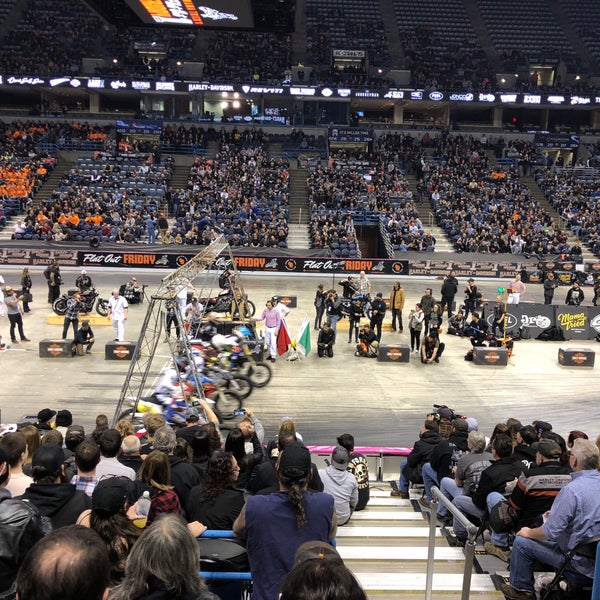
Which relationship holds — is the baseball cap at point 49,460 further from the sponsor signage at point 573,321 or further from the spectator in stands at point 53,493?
the sponsor signage at point 573,321

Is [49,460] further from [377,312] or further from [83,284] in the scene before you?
[83,284]

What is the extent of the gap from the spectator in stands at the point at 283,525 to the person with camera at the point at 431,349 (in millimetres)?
14202

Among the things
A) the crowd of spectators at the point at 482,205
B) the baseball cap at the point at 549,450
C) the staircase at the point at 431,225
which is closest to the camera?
the baseball cap at the point at 549,450

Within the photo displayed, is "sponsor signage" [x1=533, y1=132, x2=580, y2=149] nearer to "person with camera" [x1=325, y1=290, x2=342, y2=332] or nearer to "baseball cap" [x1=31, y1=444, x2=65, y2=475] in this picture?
"person with camera" [x1=325, y1=290, x2=342, y2=332]

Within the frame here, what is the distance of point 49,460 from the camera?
4.60 metres

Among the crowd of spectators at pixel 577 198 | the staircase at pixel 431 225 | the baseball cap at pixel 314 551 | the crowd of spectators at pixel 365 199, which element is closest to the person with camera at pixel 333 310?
the crowd of spectators at pixel 365 199

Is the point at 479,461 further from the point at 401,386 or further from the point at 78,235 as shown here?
the point at 78,235

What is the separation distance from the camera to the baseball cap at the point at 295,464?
412cm

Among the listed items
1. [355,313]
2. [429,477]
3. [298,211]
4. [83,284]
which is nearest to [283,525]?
[429,477]

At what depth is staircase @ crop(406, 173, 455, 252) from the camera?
3775cm

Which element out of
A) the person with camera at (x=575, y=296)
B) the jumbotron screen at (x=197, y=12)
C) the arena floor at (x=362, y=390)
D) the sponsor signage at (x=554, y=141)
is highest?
the jumbotron screen at (x=197, y=12)

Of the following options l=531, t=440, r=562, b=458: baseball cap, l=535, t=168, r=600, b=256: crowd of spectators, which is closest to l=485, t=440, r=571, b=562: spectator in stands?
l=531, t=440, r=562, b=458: baseball cap

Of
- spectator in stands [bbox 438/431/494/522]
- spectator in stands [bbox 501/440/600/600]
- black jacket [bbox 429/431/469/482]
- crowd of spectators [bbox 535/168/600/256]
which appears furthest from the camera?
crowd of spectators [bbox 535/168/600/256]

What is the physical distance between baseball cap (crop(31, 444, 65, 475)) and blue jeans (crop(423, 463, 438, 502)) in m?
4.94
